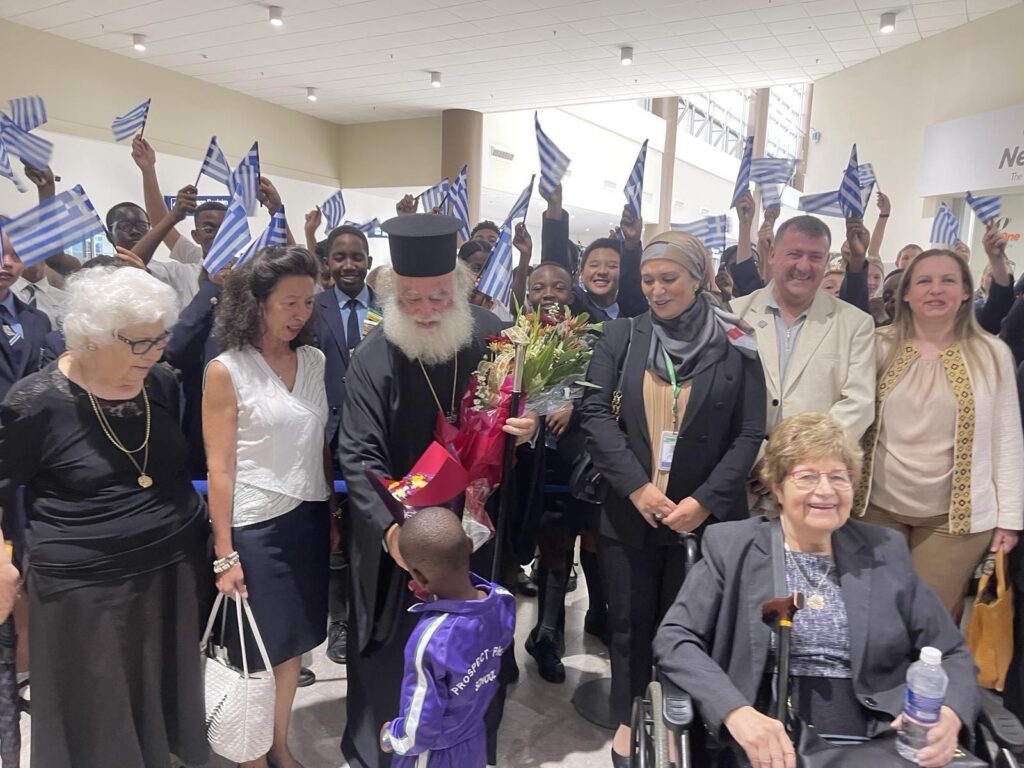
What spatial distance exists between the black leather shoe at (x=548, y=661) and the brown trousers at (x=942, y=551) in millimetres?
1492

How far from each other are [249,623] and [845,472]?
179cm

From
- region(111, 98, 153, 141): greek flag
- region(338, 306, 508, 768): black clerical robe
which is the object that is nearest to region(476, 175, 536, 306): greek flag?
region(338, 306, 508, 768): black clerical robe

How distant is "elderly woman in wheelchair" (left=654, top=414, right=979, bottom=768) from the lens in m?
1.73

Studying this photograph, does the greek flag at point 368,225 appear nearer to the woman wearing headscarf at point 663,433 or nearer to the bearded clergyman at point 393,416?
the bearded clergyman at point 393,416

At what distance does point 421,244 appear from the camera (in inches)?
84.9

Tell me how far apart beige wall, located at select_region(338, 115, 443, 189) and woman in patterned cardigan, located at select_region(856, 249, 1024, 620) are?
10.2 metres

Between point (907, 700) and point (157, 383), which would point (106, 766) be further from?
point (907, 700)

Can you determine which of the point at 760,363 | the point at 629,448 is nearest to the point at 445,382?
the point at 629,448

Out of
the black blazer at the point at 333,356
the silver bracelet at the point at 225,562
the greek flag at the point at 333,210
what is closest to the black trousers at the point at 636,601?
the black blazer at the point at 333,356

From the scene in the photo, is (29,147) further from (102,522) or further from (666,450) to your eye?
(666,450)

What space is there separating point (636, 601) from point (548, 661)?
96 cm

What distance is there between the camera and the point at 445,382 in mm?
2330

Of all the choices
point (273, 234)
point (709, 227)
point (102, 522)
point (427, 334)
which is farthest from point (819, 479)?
point (709, 227)

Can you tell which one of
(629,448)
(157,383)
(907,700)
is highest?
(157,383)
